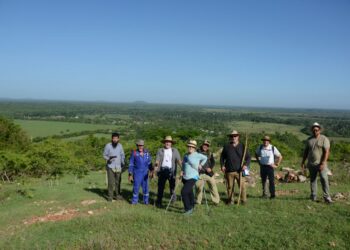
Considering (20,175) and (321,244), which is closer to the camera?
(321,244)

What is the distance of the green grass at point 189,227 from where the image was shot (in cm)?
661

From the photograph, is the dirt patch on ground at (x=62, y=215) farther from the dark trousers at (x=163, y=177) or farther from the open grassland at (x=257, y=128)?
the open grassland at (x=257, y=128)

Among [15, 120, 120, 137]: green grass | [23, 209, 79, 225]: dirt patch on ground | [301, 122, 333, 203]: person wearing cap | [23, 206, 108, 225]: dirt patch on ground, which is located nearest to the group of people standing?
[301, 122, 333, 203]: person wearing cap

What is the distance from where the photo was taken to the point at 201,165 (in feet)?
27.1

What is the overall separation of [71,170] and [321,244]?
51.8 ft

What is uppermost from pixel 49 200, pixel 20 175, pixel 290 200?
pixel 290 200

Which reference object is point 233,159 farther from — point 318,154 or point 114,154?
point 114,154

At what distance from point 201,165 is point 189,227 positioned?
67.2 inches

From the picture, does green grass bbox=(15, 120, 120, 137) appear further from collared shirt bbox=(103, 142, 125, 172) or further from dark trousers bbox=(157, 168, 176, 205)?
dark trousers bbox=(157, 168, 176, 205)

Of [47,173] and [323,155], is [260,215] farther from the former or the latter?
[47,173]

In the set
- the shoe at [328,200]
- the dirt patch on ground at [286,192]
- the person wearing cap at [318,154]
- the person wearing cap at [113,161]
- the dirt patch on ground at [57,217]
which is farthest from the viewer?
the dirt patch on ground at [286,192]

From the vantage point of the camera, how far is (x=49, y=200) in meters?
10.8

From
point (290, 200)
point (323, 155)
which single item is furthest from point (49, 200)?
point (323, 155)

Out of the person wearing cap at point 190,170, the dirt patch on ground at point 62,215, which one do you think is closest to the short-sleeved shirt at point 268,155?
the person wearing cap at point 190,170
